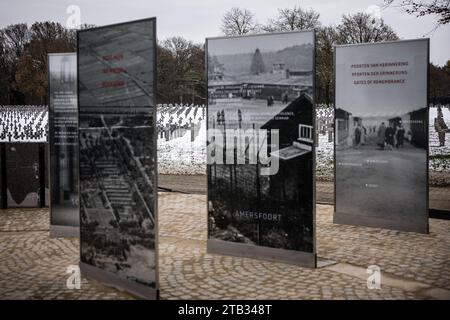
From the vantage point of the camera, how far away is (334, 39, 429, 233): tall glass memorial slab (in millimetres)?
8648

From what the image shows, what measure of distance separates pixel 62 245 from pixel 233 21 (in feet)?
177

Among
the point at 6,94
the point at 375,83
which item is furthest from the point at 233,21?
the point at 375,83

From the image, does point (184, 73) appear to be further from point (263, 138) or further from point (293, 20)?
point (263, 138)

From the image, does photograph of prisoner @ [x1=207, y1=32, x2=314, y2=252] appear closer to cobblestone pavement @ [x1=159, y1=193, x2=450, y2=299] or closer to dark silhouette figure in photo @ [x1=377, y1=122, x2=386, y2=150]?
cobblestone pavement @ [x1=159, y1=193, x2=450, y2=299]

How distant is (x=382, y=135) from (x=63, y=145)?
5221mm

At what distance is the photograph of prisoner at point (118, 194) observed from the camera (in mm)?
5484

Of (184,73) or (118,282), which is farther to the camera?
(184,73)

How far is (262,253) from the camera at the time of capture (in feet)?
23.6

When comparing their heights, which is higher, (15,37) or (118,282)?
(15,37)

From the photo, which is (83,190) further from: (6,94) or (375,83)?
(6,94)

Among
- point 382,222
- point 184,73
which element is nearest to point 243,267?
point 382,222

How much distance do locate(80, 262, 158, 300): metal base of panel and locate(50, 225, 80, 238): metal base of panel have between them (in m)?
2.39

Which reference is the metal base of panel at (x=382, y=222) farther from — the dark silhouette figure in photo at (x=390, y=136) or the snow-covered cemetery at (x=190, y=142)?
the snow-covered cemetery at (x=190, y=142)

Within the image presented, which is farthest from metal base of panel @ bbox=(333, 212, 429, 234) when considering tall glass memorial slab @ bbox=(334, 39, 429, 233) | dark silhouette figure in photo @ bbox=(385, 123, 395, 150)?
dark silhouette figure in photo @ bbox=(385, 123, 395, 150)
